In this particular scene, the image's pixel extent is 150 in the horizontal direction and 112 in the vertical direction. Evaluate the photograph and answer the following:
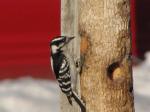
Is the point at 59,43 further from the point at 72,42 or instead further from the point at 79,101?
the point at 79,101

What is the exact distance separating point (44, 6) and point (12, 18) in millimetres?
339

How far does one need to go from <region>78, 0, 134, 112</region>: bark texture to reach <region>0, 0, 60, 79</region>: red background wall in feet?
9.60

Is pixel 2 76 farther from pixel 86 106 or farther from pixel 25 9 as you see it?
pixel 86 106

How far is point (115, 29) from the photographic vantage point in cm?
423

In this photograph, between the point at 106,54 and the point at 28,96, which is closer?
the point at 106,54

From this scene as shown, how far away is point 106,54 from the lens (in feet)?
14.0

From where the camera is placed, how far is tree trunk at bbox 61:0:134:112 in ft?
13.8

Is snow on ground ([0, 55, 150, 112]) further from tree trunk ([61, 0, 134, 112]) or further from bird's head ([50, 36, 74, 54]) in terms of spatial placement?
tree trunk ([61, 0, 134, 112])

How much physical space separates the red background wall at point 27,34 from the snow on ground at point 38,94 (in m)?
0.13

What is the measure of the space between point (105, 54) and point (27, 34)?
3.08 meters

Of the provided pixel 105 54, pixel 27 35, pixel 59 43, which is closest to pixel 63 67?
pixel 59 43

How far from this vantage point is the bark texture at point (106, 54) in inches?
166

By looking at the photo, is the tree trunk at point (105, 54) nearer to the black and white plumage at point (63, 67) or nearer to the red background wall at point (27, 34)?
the black and white plumage at point (63, 67)

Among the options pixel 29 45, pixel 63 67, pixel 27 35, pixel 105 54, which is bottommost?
pixel 29 45
